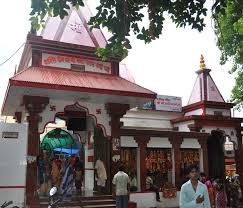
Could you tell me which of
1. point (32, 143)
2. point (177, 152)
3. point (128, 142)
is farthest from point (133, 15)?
point (177, 152)

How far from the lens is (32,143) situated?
12.9 m

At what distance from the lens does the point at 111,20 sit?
6.54 meters

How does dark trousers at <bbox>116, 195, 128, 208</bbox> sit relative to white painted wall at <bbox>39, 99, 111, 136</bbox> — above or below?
below

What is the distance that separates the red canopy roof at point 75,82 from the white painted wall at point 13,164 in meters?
1.60

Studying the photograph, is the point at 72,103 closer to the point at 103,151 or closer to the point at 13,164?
Result: the point at 103,151

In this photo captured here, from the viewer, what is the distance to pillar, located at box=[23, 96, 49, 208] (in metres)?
12.6

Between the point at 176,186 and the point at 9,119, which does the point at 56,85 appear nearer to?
the point at 176,186

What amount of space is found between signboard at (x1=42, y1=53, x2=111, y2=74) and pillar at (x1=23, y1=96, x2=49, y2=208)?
1.39 meters

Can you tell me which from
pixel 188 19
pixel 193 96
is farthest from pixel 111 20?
pixel 193 96

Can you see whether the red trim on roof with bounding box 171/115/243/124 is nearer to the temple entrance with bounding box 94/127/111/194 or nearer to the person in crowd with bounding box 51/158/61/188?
the temple entrance with bounding box 94/127/111/194

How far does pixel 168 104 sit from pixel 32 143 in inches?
492

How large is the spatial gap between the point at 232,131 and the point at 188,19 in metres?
15.0

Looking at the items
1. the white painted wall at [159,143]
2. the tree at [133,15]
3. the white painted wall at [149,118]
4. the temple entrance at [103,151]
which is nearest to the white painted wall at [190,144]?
the white painted wall at [159,143]

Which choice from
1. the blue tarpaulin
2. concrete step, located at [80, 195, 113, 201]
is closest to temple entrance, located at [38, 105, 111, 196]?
concrete step, located at [80, 195, 113, 201]
